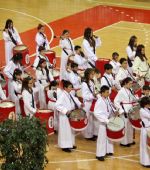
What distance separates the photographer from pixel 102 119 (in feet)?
36.5

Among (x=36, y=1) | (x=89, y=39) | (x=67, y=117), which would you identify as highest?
(x=36, y=1)

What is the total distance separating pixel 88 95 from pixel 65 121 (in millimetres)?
798

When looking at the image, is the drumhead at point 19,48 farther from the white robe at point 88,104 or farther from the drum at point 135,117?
the drum at point 135,117

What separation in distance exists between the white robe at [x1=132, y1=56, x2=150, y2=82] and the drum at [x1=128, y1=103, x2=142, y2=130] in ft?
8.36

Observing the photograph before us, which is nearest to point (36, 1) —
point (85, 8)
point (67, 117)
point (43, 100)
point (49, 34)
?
point (85, 8)

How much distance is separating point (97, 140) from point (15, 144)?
11.7ft

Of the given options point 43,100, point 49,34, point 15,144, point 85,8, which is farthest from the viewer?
point 85,8

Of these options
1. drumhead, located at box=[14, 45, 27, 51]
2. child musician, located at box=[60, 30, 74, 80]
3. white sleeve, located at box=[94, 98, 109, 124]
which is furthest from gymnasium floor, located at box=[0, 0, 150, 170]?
white sleeve, located at box=[94, 98, 109, 124]

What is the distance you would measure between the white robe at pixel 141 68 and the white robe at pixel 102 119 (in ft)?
8.51

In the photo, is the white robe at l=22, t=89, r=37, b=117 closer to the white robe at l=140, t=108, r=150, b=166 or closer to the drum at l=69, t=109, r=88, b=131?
the drum at l=69, t=109, r=88, b=131

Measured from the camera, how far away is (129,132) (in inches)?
471

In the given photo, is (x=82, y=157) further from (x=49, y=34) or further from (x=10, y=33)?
(x=49, y=34)

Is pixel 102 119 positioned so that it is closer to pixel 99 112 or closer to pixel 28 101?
pixel 99 112

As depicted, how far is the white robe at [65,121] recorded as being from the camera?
11547mm
